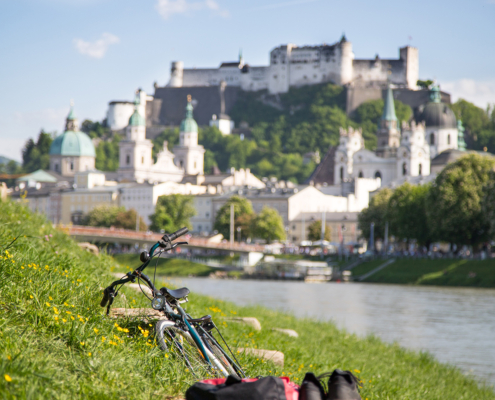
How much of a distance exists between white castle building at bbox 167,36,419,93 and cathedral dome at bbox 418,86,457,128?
1704 cm

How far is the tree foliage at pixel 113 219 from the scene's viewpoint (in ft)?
289

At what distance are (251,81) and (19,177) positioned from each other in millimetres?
40624

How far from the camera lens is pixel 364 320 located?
83.8 feet

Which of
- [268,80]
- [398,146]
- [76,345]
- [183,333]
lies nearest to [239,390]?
[183,333]

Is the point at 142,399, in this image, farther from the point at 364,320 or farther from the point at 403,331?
the point at 364,320

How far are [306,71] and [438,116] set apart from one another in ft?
93.8

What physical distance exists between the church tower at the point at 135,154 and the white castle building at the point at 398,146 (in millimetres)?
27709

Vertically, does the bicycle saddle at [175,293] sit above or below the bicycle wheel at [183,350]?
above

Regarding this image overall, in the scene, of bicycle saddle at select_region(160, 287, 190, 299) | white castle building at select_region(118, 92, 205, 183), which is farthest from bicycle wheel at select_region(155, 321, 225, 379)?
white castle building at select_region(118, 92, 205, 183)

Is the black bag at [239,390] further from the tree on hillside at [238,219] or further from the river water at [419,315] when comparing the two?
the tree on hillside at [238,219]

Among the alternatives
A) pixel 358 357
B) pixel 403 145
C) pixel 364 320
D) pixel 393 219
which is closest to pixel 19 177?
pixel 403 145

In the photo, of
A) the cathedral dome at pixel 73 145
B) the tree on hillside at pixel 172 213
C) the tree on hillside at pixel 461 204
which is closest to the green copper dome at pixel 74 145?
the cathedral dome at pixel 73 145

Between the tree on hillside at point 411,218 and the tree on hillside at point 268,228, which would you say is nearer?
the tree on hillside at point 411,218

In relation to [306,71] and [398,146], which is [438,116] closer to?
[398,146]
